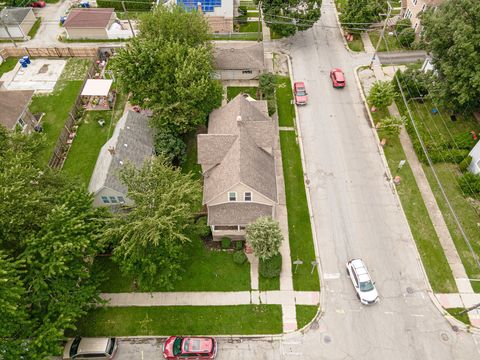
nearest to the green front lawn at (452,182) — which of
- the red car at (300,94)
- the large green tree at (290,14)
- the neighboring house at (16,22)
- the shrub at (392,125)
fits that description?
the shrub at (392,125)

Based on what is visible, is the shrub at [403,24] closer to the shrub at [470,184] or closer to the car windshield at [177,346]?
the shrub at [470,184]

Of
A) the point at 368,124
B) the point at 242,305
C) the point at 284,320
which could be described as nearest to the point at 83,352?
the point at 242,305

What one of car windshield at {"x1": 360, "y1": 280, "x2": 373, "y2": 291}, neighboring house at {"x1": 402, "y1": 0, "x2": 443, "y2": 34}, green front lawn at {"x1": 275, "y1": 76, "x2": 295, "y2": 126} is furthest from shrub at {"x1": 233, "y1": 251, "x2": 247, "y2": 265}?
neighboring house at {"x1": 402, "y1": 0, "x2": 443, "y2": 34}

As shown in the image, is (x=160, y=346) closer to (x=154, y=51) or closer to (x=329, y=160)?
(x=329, y=160)

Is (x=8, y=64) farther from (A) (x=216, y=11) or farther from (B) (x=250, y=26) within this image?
(B) (x=250, y=26)

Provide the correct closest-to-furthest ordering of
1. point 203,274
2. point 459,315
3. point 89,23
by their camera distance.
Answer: point 459,315 < point 203,274 < point 89,23

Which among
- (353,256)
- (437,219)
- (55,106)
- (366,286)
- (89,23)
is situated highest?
(89,23)

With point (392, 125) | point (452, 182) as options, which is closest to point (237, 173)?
point (392, 125)

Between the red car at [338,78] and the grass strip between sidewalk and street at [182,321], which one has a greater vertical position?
the red car at [338,78]
